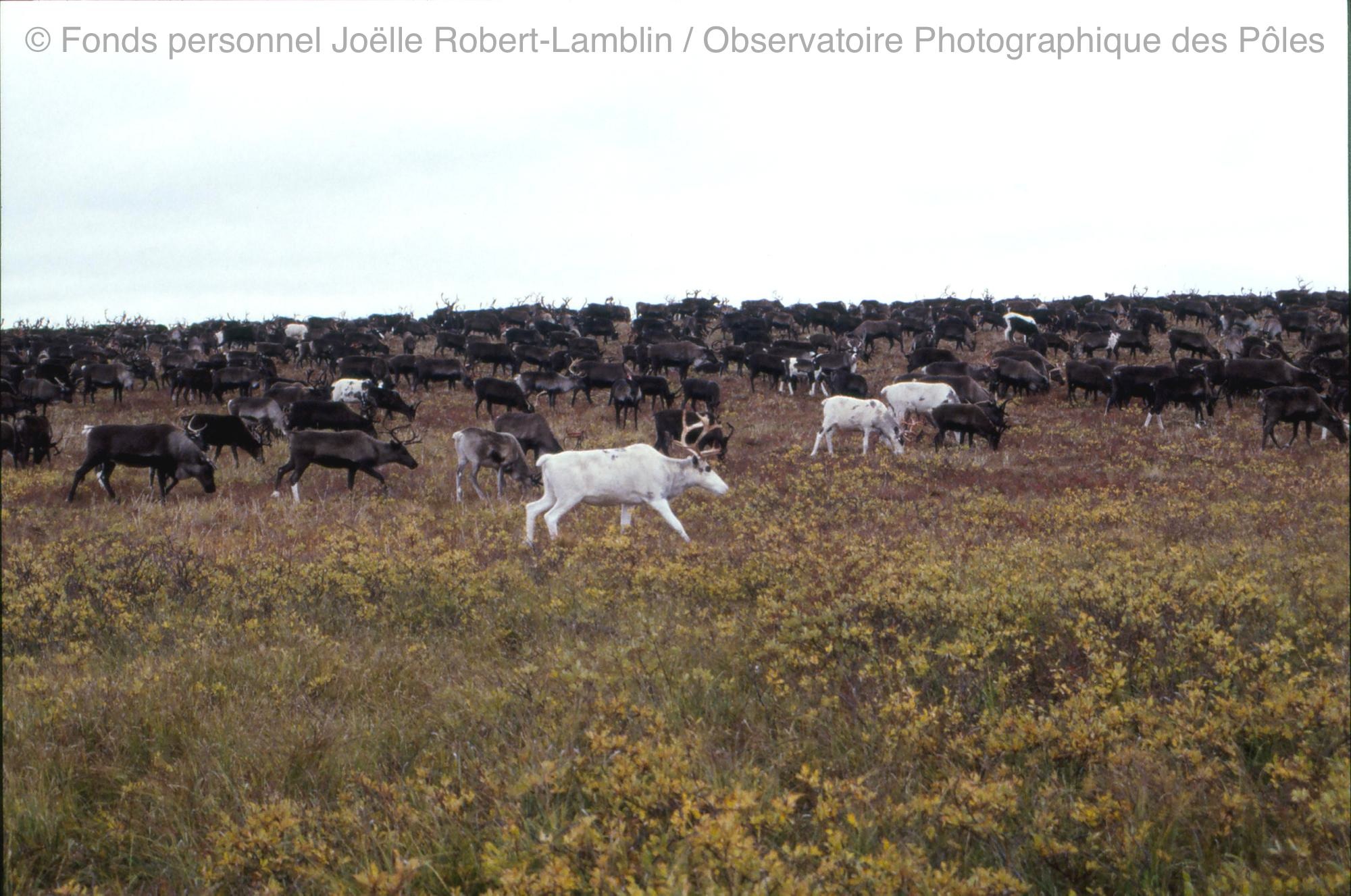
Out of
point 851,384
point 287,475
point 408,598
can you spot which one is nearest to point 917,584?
point 408,598

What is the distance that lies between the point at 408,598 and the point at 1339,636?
7721 mm

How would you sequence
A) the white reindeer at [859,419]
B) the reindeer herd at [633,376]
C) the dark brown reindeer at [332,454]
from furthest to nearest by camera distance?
the white reindeer at [859,419] < the dark brown reindeer at [332,454] < the reindeer herd at [633,376]

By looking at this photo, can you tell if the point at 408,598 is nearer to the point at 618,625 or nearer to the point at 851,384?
the point at 618,625

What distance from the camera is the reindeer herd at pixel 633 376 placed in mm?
17781

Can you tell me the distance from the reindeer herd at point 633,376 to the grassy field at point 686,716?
484 cm

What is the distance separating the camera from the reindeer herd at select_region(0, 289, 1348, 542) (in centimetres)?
1778

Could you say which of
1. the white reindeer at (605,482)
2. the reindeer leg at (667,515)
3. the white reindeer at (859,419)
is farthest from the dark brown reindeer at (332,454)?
the white reindeer at (859,419)

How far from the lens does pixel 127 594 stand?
890cm

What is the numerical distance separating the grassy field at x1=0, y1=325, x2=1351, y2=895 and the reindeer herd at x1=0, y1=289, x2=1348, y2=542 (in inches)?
190

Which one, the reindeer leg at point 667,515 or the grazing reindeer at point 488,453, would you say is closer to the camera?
the reindeer leg at point 667,515

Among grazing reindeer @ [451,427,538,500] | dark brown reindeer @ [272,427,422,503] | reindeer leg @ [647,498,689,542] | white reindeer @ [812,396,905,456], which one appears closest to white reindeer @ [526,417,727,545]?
reindeer leg @ [647,498,689,542]

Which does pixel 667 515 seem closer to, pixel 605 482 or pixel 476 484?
pixel 605 482

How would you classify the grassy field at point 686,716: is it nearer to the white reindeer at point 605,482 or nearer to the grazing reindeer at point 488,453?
the white reindeer at point 605,482

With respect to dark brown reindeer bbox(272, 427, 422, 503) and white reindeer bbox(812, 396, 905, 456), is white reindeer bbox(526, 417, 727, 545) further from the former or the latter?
white reindeer bbox(812, 396, 905, 456)
